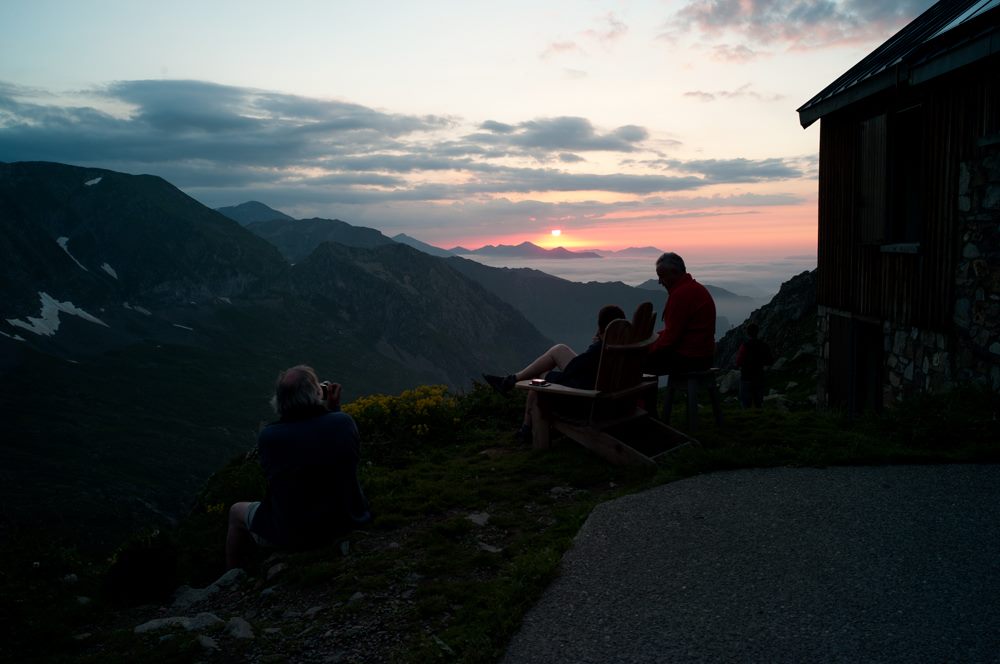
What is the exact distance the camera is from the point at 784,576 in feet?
14.9

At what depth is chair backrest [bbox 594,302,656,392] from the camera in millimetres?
7496

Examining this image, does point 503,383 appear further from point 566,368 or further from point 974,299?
point 974,299

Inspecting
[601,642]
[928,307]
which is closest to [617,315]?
[928,307]

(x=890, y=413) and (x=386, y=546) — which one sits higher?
(x=890, y=413)

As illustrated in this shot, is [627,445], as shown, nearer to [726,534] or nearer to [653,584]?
[726,534]

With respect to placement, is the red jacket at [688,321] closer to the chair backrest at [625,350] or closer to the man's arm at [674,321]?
the man's arm at [674,321]

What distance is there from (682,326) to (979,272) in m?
3.23

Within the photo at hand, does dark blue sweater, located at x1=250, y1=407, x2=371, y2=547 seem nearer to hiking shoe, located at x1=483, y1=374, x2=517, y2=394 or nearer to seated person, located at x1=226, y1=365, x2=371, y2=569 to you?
seated person, located at x1=226, y1=365, x2=371, y2=569

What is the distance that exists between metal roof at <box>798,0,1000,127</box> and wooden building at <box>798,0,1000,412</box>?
0.07 ft

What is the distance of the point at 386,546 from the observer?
584 centimetres

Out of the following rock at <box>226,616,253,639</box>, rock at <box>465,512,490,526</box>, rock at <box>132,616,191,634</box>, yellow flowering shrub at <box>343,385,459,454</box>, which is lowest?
rock at <box>132,616,191,634</box>

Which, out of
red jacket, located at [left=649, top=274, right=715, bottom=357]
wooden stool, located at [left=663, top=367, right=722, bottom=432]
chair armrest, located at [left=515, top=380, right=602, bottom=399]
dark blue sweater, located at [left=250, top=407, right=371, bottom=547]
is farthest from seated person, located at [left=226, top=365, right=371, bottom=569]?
wooden stool, located at [left=663, top=367, right=722, bottom=432]

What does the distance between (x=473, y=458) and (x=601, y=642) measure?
492cm

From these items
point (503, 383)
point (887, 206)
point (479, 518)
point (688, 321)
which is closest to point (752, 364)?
point (887, 206)
